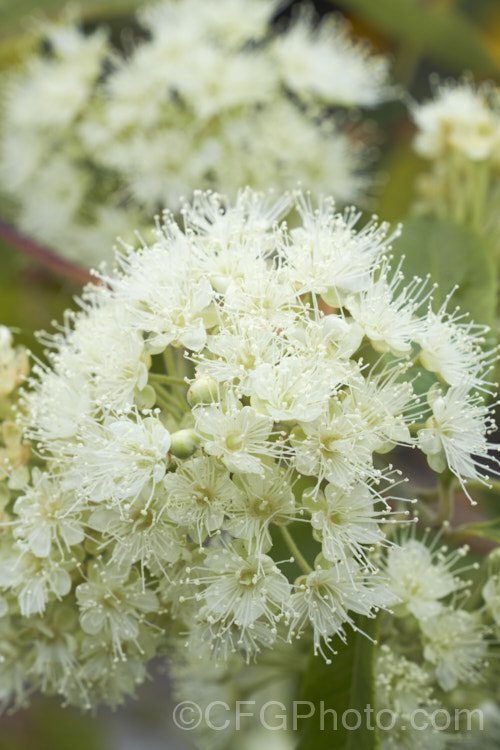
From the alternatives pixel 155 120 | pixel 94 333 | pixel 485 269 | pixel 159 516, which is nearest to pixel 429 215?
pixel 485 269

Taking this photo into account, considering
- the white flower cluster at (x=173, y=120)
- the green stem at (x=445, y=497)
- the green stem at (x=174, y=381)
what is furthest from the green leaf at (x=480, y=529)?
the white flower cluster at (x=173, y=120)

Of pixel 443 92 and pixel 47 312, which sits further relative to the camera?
pixel 47 312

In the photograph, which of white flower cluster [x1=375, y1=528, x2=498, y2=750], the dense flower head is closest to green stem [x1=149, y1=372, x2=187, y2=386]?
white flower cluster [x1=375, y1=528, x2=498, y2=750]

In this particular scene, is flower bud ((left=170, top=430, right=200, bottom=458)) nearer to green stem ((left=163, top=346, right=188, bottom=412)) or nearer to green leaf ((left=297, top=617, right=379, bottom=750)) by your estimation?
green stem ((left=163, top=346, right=188, bottom=412))

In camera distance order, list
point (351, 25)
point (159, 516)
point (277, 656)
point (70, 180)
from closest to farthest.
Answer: point (159, 516) → point (277, 656) → point (70, 180) → point (351, 25)

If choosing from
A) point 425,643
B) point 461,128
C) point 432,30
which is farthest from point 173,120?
point 425,643

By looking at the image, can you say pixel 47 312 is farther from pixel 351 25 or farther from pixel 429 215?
pixel 351 25

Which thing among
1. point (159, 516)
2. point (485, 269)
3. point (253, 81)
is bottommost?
point (159, 516)
